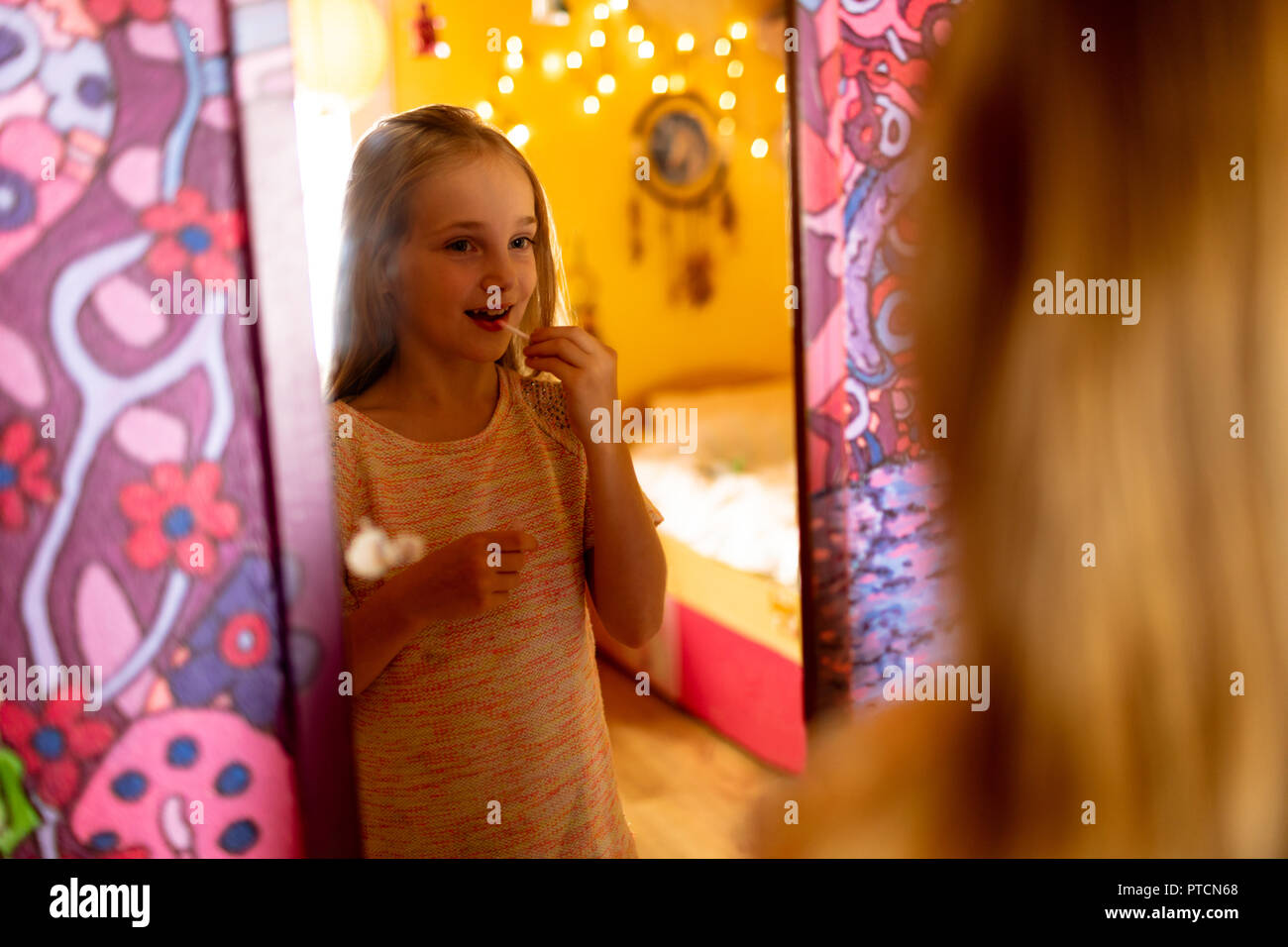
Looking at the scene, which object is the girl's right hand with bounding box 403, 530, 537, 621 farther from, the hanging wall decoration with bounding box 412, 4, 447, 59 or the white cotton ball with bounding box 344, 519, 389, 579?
the hanging wall decoration with bounding box 412, 4, 447, 59

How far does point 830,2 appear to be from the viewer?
2.28 feet

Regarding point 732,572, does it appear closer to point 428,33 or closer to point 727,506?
point 727,506

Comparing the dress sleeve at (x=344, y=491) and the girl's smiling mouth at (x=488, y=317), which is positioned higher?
the girl's smiling mouth at (x=488, y=317)

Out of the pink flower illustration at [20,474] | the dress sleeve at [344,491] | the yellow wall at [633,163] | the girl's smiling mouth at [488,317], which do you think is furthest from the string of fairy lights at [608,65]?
the pink flower illustration at [20,474]

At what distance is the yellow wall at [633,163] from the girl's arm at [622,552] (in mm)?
53

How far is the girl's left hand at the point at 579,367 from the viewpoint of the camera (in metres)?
0.58

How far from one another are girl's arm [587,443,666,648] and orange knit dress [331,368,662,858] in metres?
0.02

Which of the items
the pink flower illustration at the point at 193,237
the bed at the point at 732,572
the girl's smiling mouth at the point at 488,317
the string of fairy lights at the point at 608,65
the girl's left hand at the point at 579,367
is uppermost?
the string of fairy lights at the point at 608,65

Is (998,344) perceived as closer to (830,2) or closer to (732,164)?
(732,164)

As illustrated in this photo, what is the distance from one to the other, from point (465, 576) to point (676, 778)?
0.22 meters

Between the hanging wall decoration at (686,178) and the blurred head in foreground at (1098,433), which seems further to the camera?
the hanging wall decoration at (686,178)

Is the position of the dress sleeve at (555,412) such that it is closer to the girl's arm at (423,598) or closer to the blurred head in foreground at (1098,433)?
the girl's arm at (423,598)
